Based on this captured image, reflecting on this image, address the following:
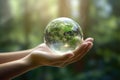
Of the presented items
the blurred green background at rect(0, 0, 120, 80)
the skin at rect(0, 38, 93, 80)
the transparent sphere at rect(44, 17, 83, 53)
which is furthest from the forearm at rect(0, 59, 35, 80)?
the blurred green background at rect(0, 0, 120, 80)

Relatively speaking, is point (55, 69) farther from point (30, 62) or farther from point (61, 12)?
point (30, 62)

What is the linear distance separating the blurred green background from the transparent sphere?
2279 millimetres

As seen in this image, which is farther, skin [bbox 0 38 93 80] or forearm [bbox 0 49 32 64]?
forearm [bbox 0 49 32 64]

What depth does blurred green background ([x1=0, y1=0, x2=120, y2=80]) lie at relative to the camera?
3452 millimetres

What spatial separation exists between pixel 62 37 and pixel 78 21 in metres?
2.38

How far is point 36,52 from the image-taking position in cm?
113

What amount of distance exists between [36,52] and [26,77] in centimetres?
206

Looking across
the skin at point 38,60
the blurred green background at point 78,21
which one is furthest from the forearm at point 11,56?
the blurred green background at point 78,21

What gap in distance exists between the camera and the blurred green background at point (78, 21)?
11.3 ft

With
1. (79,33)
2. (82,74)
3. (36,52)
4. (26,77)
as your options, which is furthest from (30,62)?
(82,74)

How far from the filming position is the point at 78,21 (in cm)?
349

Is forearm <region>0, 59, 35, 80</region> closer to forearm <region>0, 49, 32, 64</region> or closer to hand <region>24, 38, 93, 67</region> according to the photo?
hand <region>24, 38, 93, 67</region>

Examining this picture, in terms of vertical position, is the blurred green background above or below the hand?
above

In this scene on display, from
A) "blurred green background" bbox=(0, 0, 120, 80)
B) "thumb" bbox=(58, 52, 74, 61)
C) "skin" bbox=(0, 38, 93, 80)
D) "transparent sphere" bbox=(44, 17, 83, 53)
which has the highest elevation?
"blurred green background" bbox=(0, 0, 120, 80)
